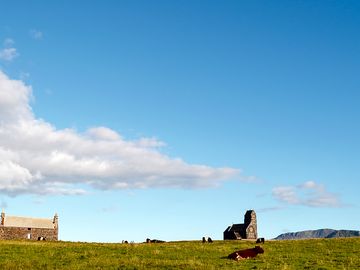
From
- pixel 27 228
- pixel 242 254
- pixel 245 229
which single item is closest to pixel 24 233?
pixel 27 228

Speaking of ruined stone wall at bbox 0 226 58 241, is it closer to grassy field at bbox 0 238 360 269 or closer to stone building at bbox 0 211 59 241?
stone building at bbox 0 211 59 241

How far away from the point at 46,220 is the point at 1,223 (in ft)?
38.6

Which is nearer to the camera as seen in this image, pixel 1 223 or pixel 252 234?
pixel 1 223

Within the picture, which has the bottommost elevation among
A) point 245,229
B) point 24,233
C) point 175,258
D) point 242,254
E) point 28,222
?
point 175,258

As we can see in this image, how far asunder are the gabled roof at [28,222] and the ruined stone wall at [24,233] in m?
0.87

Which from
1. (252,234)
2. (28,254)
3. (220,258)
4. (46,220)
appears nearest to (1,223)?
(46,220)

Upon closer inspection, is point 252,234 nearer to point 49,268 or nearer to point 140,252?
point 140,252

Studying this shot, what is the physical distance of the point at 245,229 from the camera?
492 ft

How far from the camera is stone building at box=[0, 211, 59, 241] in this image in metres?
115

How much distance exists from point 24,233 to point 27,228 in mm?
1540

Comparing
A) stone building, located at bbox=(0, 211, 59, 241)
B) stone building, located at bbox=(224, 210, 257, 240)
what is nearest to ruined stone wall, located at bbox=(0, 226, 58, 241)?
stone building, located at bbox=(0, 211, 59, 241)

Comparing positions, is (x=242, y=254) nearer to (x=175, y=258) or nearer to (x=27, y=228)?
(x=175, y=258)

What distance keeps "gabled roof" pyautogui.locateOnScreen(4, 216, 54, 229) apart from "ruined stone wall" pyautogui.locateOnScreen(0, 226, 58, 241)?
2.87 ft

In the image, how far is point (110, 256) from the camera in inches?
1455
